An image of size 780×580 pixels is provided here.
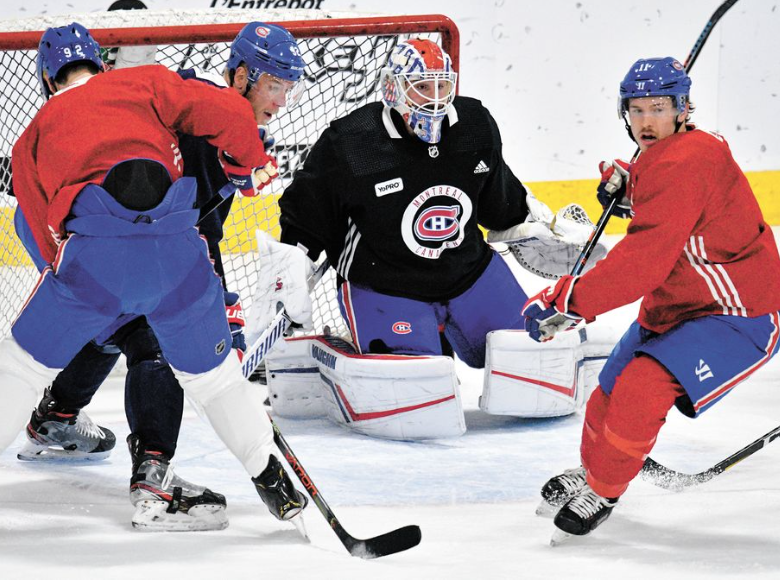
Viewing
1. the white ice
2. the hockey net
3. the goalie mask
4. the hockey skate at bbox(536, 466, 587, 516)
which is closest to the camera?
the white ice

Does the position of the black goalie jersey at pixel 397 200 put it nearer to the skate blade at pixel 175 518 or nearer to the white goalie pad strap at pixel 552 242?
the white goalie pad strap at pixel 552 242

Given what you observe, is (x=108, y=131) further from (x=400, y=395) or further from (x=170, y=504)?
(x=400, y=395)

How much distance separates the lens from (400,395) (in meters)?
2.88

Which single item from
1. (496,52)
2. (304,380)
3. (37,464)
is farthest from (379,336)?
(496,52)

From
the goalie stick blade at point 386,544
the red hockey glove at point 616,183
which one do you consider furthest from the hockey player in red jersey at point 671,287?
the goalie stick blade at point 386,544

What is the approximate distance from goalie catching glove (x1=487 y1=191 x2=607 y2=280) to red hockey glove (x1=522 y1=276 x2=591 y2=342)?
1.08 metres

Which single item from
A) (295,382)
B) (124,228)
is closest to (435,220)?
(295,382)

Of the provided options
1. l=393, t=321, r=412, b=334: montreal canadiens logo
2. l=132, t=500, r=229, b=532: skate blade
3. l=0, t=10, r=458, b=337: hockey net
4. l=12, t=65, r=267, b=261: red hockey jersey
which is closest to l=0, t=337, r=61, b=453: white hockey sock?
l=12, t=65, r=267, b=261: red hockey jersey

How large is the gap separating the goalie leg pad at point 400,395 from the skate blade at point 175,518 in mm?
773

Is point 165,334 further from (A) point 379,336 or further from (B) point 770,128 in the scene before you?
(B) point 770,128

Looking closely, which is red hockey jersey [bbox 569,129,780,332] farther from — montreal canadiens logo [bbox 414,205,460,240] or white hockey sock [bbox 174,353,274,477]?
montreal canadiens logo [bbox 414,205,460,240]

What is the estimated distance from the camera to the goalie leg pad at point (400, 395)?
286 centimetres

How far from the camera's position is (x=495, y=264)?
3148mm

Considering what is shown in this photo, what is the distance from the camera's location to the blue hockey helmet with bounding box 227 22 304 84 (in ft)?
7.68
